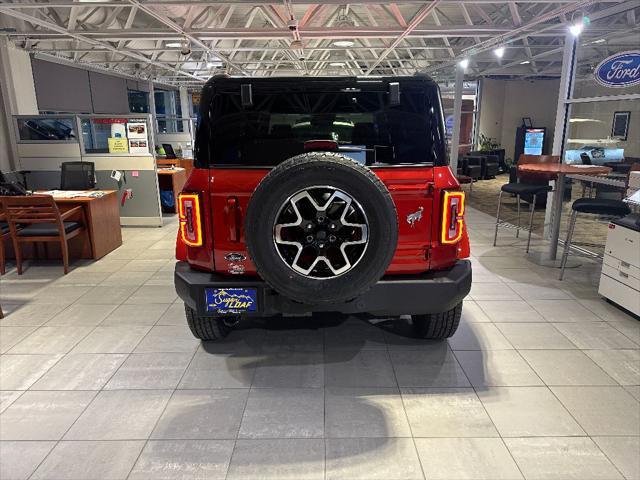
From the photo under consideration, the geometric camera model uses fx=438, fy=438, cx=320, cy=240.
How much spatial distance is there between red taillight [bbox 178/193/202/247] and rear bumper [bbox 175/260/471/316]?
19cm

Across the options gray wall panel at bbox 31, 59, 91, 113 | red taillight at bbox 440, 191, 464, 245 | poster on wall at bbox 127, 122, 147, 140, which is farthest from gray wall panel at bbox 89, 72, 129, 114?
red taillight at bbox 440, 191, 464, 245

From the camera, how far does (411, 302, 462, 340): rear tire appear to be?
282cm

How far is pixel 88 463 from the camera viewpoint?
194cm

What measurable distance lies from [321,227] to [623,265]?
287 cm

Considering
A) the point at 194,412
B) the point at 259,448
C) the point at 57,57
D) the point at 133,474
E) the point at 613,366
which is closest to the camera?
the point at 133,474

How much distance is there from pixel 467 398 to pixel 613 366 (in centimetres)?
108

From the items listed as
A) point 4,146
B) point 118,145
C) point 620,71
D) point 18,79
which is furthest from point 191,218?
point 18,79

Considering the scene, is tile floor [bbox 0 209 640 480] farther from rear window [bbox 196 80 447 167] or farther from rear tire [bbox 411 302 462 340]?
rear window [bbox 196 80 447 167]

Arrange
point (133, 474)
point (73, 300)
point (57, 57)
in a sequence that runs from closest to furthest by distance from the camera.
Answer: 1. point (133, 474)
2. point (73, 300)
3. point (57, 57)

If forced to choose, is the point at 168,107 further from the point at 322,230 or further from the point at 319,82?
the point at 322,230

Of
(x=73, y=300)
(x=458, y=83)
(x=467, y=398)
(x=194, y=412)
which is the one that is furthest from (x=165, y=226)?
(x=458, y=83)

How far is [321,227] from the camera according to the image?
199cm

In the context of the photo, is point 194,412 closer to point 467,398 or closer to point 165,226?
point 467,398

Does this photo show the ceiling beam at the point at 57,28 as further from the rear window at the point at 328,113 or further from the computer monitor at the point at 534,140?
the computer monitor at the point at 534,140
